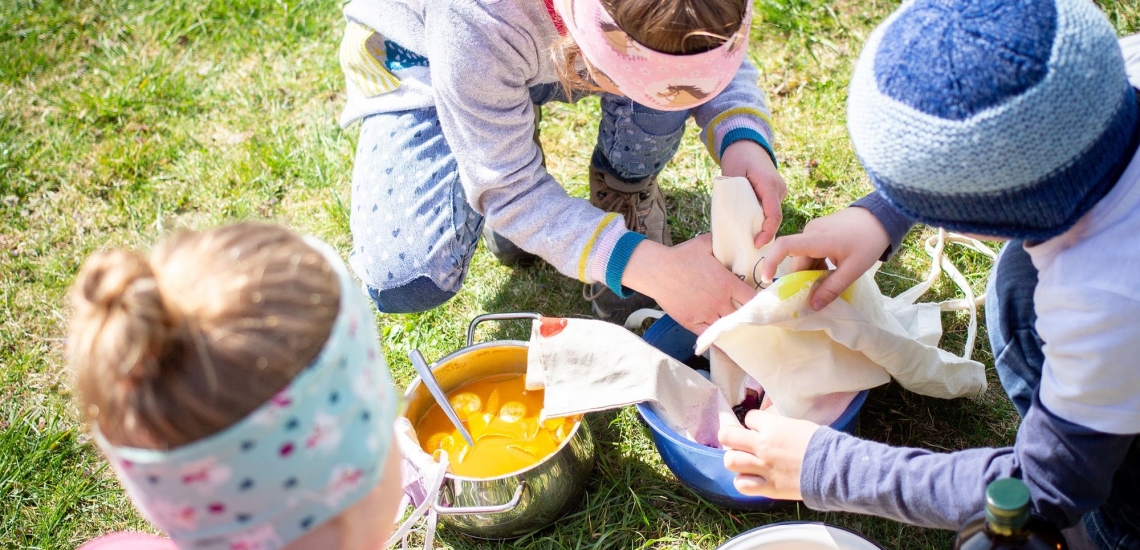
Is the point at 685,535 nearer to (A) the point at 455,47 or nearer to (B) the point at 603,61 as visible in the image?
(B) the point at 603,61

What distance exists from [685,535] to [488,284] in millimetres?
846

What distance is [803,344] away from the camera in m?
1.50

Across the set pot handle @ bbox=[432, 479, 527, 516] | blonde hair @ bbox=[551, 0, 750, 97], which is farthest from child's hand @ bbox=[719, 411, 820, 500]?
blonde hair @ bbox=[551, 0, 750, 97]

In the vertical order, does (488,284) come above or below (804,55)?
below

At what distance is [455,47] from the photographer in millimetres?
1579

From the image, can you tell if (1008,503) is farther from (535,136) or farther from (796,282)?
(535,136)

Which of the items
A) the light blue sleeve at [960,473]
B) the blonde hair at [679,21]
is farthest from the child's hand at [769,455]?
the blonde hair at [679,21]

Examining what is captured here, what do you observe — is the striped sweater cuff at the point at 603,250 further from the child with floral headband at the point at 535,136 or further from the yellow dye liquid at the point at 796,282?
the yellow dye liquid at the point at 796,282

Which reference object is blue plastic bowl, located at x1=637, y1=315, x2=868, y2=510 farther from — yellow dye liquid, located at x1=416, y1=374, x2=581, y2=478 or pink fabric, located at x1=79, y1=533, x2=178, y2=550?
pink fabric, located at x1=79, y1=533, x2=178, y2=550

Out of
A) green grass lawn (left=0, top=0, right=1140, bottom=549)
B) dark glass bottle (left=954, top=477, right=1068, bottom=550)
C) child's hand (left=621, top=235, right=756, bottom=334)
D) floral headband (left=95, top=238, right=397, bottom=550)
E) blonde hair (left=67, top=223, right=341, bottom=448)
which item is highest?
blonde hair (left=67, top=223, right=341, bottom=448)

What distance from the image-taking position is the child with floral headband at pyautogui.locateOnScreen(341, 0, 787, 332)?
134 cm

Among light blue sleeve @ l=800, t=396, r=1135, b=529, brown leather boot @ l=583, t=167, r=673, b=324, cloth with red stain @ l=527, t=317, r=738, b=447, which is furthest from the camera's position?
brown leather boot @ l=583, t=167, r=673, b=324

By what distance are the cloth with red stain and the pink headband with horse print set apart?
456 mm

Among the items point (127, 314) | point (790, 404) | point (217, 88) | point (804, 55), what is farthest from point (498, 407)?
point (217, 88)
